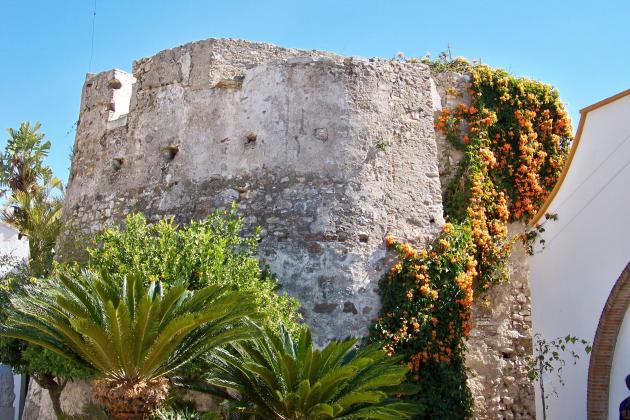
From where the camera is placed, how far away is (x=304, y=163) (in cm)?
1099

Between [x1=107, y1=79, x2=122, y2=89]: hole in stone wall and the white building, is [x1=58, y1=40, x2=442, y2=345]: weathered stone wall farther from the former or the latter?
the white building

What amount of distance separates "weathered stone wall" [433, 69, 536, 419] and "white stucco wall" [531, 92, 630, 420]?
295 millimetres

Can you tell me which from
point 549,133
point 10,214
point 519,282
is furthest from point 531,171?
point 10,214

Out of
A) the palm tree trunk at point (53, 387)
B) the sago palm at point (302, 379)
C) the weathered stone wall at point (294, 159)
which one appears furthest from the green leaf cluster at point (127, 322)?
the weathered stone wall at point (294, 159)

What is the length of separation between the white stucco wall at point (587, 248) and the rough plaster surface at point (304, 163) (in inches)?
33.3

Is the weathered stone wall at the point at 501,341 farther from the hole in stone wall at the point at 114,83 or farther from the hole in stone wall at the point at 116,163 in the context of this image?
the hole in stone wall at the point at 114,83

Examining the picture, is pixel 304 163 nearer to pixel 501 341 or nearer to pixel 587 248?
pixel 501 341

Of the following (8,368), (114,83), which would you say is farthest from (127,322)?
(8,368)

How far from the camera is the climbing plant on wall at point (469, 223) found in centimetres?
1016

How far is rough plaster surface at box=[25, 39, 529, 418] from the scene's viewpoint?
10.6 metres

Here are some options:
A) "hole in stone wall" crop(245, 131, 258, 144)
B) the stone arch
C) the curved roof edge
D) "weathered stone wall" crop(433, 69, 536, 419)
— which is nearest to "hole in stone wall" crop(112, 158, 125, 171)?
"hole in stone wall" crop(245, 131, 258, 144)

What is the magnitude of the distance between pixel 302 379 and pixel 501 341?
4286 millimetres

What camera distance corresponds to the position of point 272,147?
440 inches

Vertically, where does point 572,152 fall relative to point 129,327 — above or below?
above
